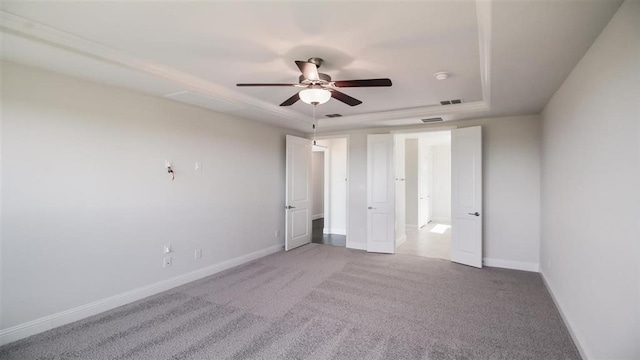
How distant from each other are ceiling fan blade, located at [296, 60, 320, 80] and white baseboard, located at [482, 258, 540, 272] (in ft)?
14.0

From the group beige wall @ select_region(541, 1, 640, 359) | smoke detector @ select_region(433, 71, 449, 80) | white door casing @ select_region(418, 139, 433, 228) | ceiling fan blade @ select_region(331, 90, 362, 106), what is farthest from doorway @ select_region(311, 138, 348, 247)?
beige wall @ select_region(541, 1, 640, 359)

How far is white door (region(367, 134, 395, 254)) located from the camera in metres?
5.49

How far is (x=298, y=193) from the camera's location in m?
5.89

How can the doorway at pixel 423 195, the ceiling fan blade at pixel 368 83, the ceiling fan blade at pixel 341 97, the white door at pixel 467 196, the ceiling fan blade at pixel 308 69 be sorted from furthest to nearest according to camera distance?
the doorway at pixel 423 195 → the white door at pixel 467 196 → the ceiling fan blade at pixel 341 97 → the ceiling fan blade at pixel 368 83 → the ceiling fan blade at pixel 308 69

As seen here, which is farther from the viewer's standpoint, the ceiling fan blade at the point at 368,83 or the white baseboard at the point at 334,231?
the white baseboard at the point at 334,231

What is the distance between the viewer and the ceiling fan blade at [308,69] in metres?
2.22

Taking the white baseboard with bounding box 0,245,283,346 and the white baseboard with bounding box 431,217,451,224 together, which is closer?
the white baseboard with bounding box 0,245,283,346

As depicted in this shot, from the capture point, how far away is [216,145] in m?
4.34

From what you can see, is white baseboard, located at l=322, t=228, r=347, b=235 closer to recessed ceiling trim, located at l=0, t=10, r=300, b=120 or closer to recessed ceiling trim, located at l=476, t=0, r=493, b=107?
recessed ceiling trim, located at l=0, t=10, r=300, b=120

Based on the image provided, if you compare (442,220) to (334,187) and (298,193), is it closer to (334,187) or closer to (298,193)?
(334,187)

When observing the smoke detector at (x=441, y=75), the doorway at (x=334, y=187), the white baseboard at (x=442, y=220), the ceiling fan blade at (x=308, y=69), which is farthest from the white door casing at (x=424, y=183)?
the ceiling fan blade at (x=308, y=69)

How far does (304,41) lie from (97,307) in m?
3.43

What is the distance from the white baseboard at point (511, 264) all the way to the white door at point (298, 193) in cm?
337

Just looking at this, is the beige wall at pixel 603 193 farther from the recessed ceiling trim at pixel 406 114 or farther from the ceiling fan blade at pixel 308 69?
the ceiling fan blade at pixel 308 69
